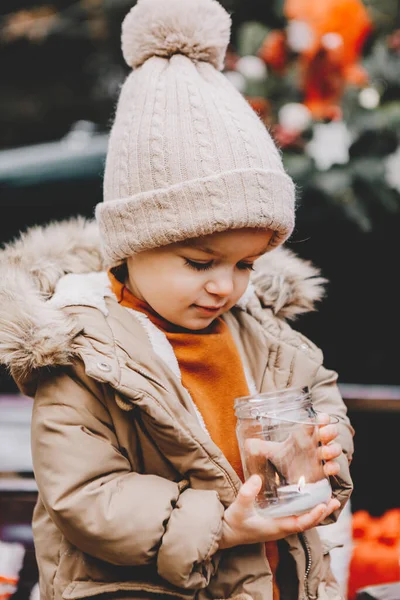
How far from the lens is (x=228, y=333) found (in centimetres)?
171

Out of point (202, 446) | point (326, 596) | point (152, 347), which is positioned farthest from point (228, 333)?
point (326, 596)

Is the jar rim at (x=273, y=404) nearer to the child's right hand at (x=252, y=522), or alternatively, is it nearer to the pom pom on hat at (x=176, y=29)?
the child's right hand at (x=252, y=522)

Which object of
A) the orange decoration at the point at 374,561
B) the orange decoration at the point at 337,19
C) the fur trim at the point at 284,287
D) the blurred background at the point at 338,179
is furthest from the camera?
the orange decoration at the point at 337,19

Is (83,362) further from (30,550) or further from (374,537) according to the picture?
(374,537)

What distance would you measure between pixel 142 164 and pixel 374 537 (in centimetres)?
180

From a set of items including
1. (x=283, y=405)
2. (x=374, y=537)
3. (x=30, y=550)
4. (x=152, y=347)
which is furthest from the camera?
(x=374, y=537)

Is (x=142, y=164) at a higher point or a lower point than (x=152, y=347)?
higher

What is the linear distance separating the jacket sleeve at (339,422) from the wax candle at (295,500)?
0.24m

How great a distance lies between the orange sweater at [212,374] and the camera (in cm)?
159

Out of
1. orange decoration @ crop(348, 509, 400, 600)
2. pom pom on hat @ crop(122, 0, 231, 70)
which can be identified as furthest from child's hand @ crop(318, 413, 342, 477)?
orange decoration @ crop(348, 509, 400, 600)

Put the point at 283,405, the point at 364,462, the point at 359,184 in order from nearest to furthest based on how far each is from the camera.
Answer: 1. the point at 283,405
2. the point at 359,184
3. the point at 364,462

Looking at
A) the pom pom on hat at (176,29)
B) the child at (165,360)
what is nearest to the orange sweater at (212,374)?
the child at (165,360)

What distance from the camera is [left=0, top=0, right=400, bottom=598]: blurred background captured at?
3.04 metres

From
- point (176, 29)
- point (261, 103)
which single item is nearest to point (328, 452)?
point (176, 29)
